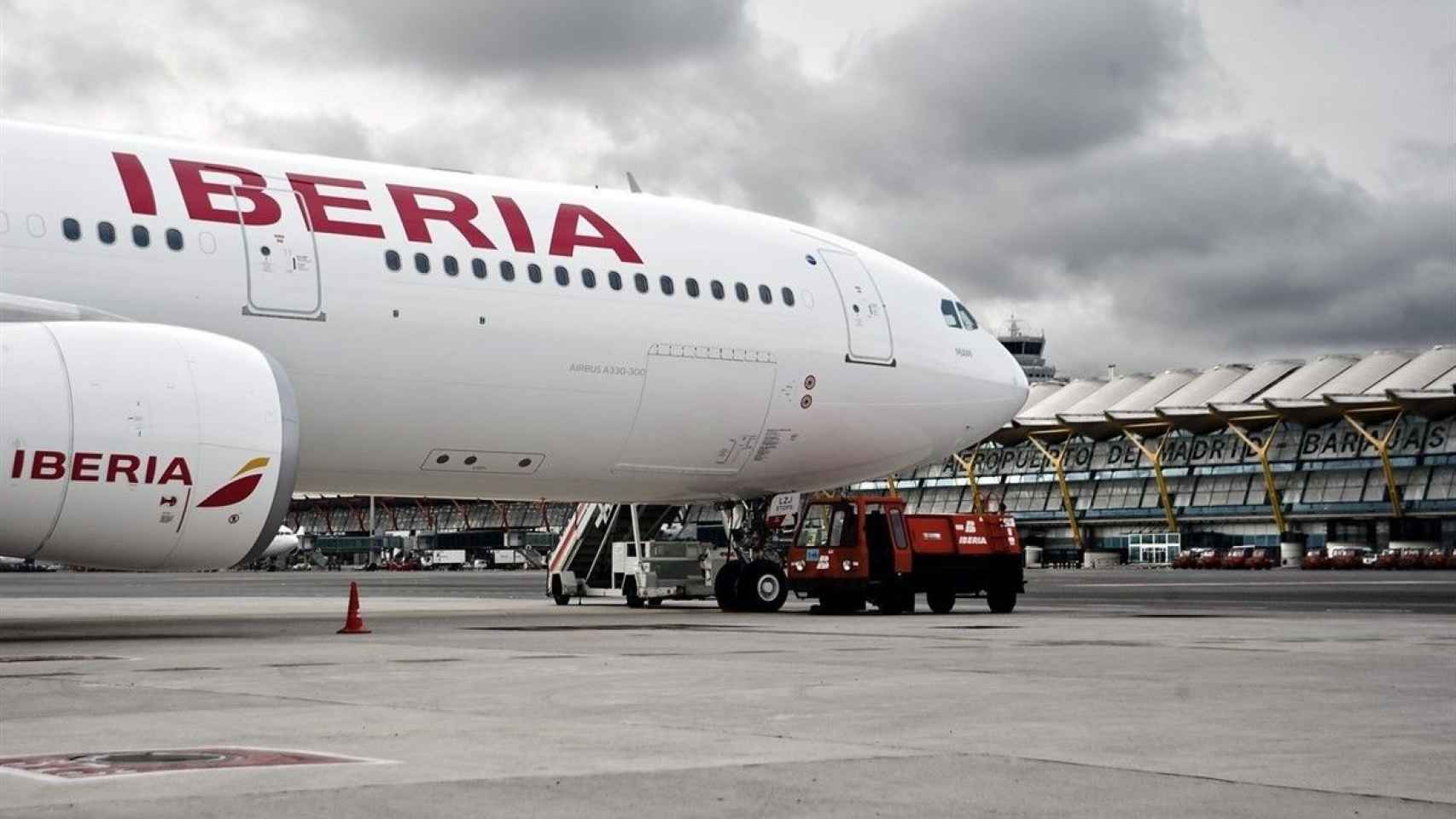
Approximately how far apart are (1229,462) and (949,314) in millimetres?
86881

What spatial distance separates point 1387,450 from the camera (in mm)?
99375

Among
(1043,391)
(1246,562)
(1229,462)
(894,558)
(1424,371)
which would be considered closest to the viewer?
(894,558)

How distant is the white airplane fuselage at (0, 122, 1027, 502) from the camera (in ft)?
59.8

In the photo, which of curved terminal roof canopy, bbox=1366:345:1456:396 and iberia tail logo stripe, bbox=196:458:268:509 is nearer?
iberia tail logo stripe, bbox=196:458:268:509

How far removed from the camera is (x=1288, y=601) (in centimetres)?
3328

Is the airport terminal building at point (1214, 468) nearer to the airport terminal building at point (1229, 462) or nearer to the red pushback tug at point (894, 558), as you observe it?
the airport terminal building at point (1229, 462)

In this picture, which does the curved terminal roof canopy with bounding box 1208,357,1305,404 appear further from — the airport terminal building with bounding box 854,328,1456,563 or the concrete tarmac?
the concrete tarmac

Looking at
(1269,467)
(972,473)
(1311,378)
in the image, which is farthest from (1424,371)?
(972,473)

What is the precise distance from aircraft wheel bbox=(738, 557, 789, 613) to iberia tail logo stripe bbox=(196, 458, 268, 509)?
10159 mm

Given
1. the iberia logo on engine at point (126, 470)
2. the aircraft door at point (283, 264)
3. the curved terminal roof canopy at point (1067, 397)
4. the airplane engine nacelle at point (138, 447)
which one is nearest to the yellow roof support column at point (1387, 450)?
the curved terminal roof canopy at point (1067, 397)

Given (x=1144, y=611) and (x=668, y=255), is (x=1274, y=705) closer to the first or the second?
(x=668, y=255)

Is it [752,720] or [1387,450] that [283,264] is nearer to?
[752,720]

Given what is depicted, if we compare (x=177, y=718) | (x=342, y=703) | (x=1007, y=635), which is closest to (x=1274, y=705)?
(x=342, y=703)

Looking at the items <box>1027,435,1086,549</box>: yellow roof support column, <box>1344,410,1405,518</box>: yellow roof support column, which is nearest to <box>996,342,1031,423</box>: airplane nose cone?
<box>1344,410,1405,518</box>: yellow roof support column
